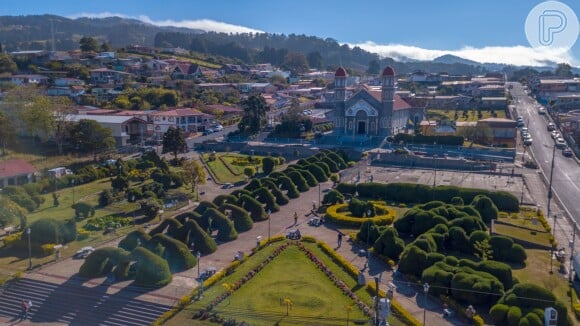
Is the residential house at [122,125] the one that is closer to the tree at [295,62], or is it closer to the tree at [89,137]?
the tree at [89,137]

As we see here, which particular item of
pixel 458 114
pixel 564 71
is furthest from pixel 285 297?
pixel 564 71

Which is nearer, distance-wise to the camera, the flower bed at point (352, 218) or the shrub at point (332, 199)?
the flower bed at point (352, 218)

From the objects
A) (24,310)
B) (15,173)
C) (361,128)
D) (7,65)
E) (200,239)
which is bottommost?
(24,310)

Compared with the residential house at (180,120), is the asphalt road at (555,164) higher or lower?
lower

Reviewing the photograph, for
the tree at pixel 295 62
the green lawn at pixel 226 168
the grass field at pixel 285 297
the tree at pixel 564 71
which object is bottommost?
the grass field at pixel 285 297

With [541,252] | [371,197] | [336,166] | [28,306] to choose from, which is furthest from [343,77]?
[28,306]

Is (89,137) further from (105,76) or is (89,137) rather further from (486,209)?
(105,76)

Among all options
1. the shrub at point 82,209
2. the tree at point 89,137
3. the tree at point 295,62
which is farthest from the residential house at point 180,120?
the tree at point 295,62
